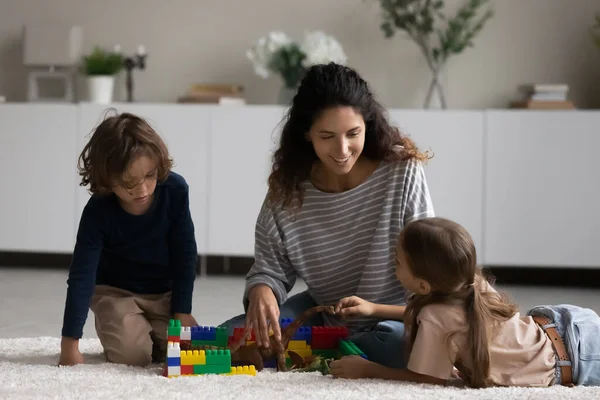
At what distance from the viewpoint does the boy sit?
6.72 ft

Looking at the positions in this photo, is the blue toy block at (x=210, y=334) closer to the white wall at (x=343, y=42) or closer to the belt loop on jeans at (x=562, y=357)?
the belt loop on jeans at (x=562, y=357)

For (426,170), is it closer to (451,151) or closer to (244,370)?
(451,151)

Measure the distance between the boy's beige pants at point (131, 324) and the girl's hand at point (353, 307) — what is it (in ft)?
1.67

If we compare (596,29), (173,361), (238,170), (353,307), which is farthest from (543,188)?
(173,361)

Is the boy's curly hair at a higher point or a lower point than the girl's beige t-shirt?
higher

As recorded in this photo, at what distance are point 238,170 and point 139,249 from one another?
2.00 meters

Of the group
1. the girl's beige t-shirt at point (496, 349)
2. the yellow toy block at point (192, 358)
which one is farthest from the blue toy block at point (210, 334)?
the girl's beige t-shirt at point (496, 349)

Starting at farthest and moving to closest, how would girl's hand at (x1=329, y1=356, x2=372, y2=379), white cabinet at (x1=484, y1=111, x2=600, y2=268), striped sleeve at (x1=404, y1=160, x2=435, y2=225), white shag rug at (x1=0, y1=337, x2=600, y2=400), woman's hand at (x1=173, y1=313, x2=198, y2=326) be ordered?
white cabinet at (x1=484, y1=111, x2=600, y2=268), woman's hand at (x1=173, y1=313, x2=198, y2=326), striped sleeve at (x1=404, y1=160, x2=435, y2=225), girl's hand at (x1=329, y1=356, x2=372, y2=379), white shag rug at (x1=0, y1=337, x2=600, y2=400)

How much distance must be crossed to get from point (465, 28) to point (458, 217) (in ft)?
3.18

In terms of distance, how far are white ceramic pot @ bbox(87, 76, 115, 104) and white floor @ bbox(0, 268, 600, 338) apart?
0.85 metres

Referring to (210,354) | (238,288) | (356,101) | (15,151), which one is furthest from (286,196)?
(15,151)

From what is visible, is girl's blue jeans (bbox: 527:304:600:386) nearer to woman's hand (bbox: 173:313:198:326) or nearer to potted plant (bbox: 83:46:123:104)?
woman's hand (bbox: 173:313:198:326)

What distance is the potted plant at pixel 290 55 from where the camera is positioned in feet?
13.9

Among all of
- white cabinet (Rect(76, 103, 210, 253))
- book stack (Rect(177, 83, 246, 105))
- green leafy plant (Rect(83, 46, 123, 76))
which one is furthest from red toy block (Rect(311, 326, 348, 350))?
green leafy plant (Rect(83, 46, 123, 76))
